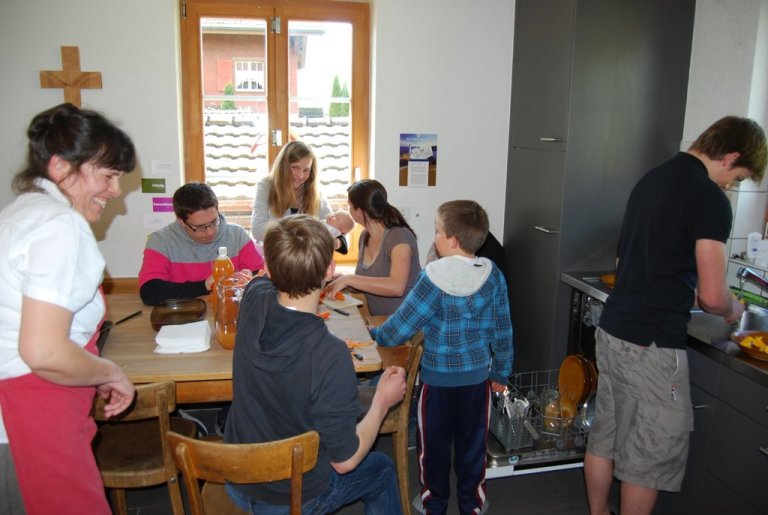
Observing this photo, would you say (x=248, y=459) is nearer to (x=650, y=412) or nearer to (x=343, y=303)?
(x=343, y=303)

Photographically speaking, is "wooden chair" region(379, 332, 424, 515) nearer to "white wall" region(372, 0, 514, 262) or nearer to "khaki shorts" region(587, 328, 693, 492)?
"khaki shorts" region(587, 328, 693, 492)

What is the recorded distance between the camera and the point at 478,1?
3586mm

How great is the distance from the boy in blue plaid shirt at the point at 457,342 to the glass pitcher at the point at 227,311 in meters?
0.49

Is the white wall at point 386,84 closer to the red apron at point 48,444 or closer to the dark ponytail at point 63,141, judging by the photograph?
the dark ponytail at point 63,141

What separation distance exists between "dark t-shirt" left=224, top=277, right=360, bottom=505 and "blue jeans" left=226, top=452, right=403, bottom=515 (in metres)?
0.12

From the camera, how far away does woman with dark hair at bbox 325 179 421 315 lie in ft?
8.59

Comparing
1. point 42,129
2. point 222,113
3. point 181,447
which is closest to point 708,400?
point 181,447

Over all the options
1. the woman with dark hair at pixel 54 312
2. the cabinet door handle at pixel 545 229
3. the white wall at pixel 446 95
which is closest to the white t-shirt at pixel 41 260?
the woman with dark hair at pixel 54 312

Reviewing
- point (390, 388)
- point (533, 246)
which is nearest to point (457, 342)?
point (390, 388)

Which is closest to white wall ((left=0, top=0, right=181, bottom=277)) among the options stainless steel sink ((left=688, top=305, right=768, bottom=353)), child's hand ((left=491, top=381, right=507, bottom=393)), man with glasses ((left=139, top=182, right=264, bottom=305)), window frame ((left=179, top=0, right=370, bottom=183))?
window frame ((left=179, top=0, right=370, bottom=183))

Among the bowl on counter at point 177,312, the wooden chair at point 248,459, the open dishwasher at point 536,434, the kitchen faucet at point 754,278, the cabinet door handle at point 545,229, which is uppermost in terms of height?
the cabinet door handle at point 545,229

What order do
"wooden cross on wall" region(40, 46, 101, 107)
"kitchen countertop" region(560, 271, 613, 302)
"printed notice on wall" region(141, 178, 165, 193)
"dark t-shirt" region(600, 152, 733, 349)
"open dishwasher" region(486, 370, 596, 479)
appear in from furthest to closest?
"printed notice on wall" region(141, 178, 165, 193), "wooden cross on wall" region(40, 46, 101, 107), "kitchen countertop" region(560, 271, 613, 302), "open dishwasher" region(486, 370, 596, 479), "dark t-shirt" region(600, 152, 733, 349)

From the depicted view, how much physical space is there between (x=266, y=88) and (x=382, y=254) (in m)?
1.53

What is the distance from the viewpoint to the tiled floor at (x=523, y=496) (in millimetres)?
2488
